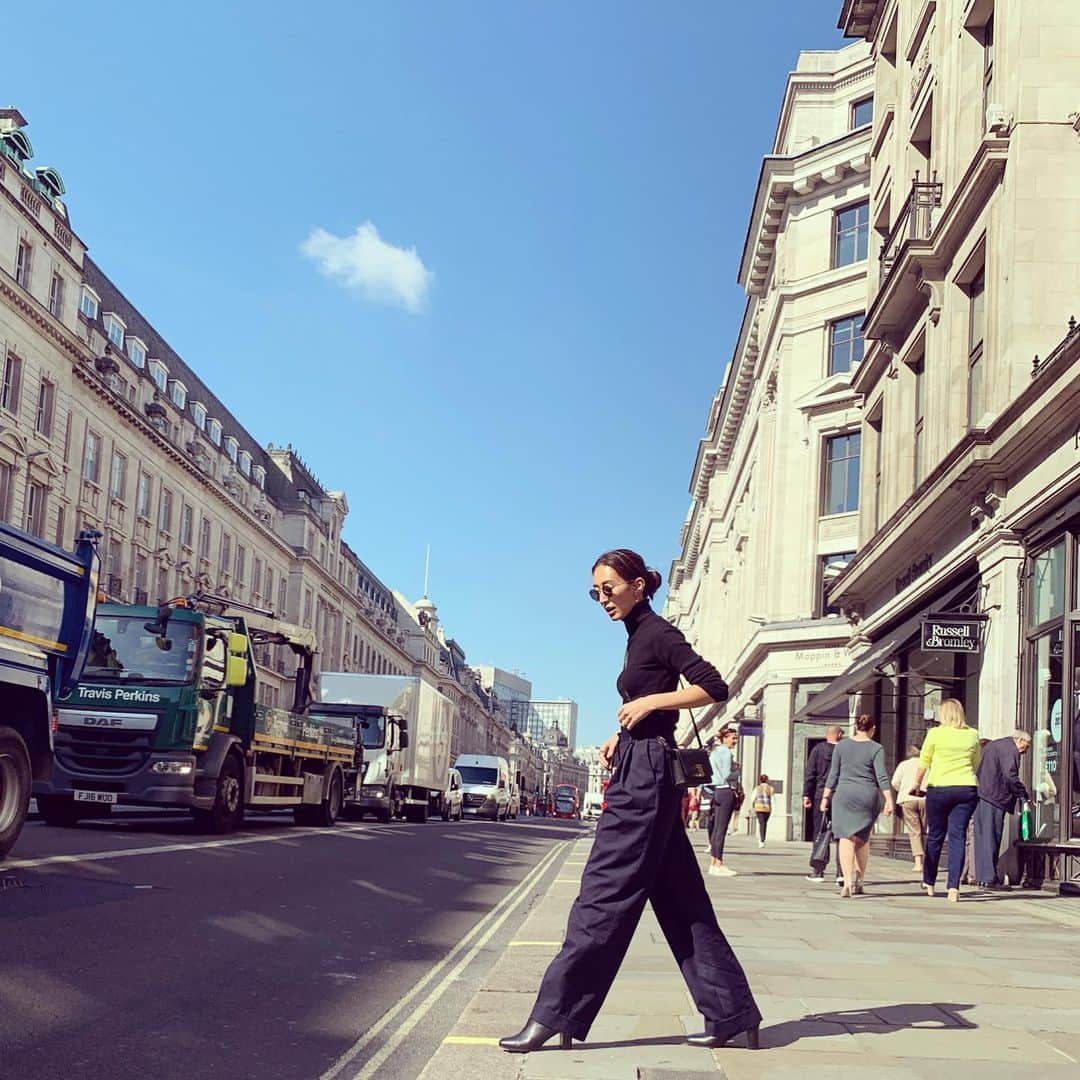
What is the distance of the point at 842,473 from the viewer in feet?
128

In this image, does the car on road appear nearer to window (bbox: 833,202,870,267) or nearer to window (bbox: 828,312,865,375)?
window (bbox: 828,312,865,375)

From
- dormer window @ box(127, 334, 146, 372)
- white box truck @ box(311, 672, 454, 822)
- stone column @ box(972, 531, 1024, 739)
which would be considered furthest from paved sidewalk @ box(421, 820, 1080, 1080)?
dormer window @ box(127, 334, 146, 372)

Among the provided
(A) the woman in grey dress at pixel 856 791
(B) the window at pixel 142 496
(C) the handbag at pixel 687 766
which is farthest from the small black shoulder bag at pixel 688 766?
(B) the window at pixel 142 496

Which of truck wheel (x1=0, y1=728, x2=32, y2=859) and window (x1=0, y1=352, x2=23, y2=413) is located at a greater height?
window (x1=0, y1=352, x2=23, y2=413)

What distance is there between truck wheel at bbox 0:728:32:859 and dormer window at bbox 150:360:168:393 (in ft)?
164

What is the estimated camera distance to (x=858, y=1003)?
6.41 m

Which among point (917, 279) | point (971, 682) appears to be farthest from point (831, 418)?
point (971, 682)

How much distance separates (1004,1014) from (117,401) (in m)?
48.6

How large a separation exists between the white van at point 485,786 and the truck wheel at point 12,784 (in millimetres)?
39492

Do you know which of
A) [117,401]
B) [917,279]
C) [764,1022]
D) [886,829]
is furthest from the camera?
[117,401]

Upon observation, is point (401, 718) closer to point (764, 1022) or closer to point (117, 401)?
point (117, 401)

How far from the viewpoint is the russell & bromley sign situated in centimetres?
1764

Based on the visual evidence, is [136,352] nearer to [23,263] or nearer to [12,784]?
[23,263]

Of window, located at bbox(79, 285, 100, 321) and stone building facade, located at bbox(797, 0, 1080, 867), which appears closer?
stone building facade, located at bbox(797, 0, 1080, 867)
